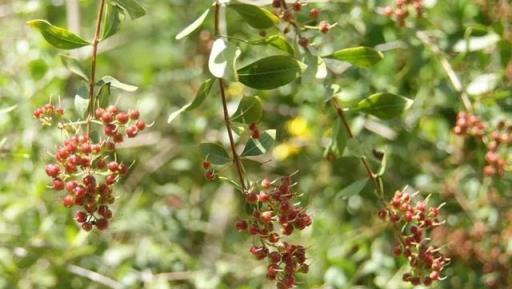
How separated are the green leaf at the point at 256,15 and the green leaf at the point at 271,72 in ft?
0.29

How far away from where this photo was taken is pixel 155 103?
343 centimetres

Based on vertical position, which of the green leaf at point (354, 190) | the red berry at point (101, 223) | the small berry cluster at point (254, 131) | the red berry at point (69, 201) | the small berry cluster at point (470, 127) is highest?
the red berry at point (69, 201)

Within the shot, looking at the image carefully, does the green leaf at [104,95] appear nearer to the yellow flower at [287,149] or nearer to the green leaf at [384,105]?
the green leaf at [384,105]

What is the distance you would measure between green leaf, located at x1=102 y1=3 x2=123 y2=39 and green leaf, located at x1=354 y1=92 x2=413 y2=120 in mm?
537

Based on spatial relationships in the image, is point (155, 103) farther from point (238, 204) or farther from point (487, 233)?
point (487, 233)

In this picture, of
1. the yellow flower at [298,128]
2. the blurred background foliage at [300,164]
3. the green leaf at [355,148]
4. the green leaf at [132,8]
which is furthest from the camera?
the yellow flower at [298,128]

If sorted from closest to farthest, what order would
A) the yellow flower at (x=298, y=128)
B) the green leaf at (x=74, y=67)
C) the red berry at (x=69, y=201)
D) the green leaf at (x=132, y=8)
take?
1. the red berry at (x=69, y=201)
2. the green leaf at (x=132, y=8)
3. the green leaf at (x=74, y=67)
4. the yellow flower at (x=298, y=128)

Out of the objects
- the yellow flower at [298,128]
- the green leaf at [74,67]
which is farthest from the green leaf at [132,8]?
the yellow flower at [298,128]

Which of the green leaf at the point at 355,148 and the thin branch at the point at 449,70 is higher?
the green leaf at the point at 355,148

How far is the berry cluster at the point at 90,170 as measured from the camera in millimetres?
1516

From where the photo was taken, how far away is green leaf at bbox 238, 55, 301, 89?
1646mm

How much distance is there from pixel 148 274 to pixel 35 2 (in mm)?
981

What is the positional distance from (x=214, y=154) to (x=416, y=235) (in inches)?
15.9

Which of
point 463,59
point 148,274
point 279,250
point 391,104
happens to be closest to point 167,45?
point 148,274
